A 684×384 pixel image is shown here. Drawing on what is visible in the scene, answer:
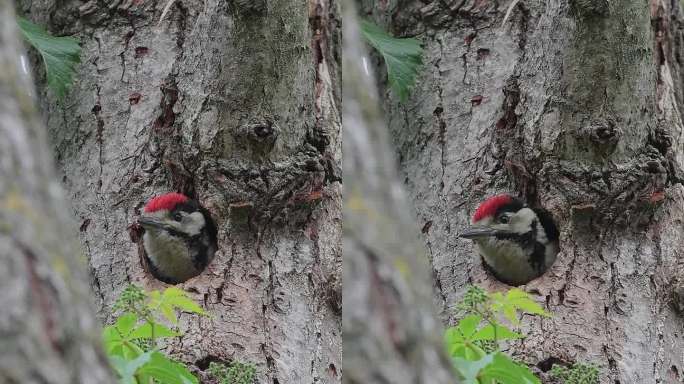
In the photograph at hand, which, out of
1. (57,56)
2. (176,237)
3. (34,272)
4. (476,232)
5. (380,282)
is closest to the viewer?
(34,272)

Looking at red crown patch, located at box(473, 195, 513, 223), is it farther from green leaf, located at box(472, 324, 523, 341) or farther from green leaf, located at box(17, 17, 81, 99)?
green leaf, located at box(17, 17, 81, 99)

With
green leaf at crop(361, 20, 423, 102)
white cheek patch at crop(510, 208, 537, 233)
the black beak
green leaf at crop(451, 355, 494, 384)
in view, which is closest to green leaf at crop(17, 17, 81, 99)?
green leaf at crop(361, 20, 423, 102)

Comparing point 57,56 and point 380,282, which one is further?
point 57,56

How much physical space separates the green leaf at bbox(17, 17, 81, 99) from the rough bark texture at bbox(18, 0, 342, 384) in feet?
0.65

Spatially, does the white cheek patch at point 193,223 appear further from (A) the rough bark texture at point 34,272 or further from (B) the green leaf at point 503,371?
(A) the rough bark texture at point 34,272

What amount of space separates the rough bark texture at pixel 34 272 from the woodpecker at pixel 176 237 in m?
2.24

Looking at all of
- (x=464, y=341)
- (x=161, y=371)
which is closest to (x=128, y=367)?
(x=161, y=371)

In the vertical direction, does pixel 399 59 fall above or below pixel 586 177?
above

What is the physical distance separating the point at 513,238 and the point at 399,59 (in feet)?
3.53

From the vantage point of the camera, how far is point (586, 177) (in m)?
3.92

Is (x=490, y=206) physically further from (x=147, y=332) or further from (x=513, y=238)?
(x=147, y=332)

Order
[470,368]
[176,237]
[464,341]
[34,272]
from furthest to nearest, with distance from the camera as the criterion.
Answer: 1. [176,237]
2. [464,341]
3. [470,368]
4. [34,272]

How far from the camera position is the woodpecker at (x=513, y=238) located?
→ 13.9ft

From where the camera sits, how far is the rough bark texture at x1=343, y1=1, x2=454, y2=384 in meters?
1.97
